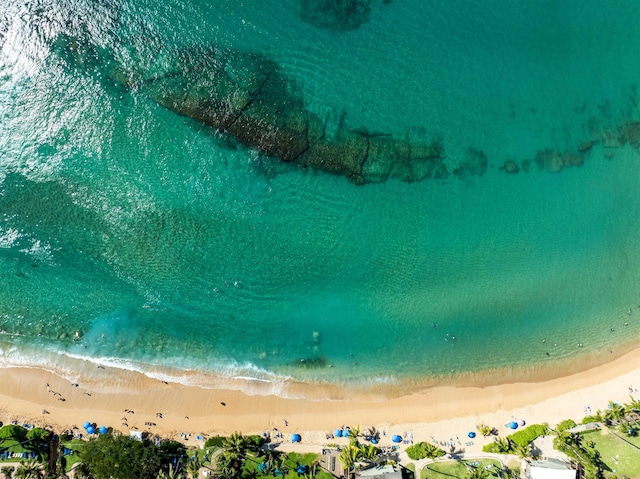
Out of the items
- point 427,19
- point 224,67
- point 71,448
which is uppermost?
point 427,19

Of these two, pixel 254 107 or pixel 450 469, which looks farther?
pixel 254 107

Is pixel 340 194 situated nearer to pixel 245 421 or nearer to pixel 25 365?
pixel 245 421

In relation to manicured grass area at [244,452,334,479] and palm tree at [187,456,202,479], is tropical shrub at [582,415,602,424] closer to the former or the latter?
manicured grass area at [244,452,334,479]

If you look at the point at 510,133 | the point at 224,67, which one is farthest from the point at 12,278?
the point at 510,133

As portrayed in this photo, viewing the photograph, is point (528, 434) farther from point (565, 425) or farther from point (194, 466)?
point (194, 466)

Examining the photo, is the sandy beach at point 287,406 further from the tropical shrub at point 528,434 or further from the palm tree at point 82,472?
the palm tree at point 82,472

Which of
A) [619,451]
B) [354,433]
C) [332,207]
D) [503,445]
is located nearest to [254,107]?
[332,207]
